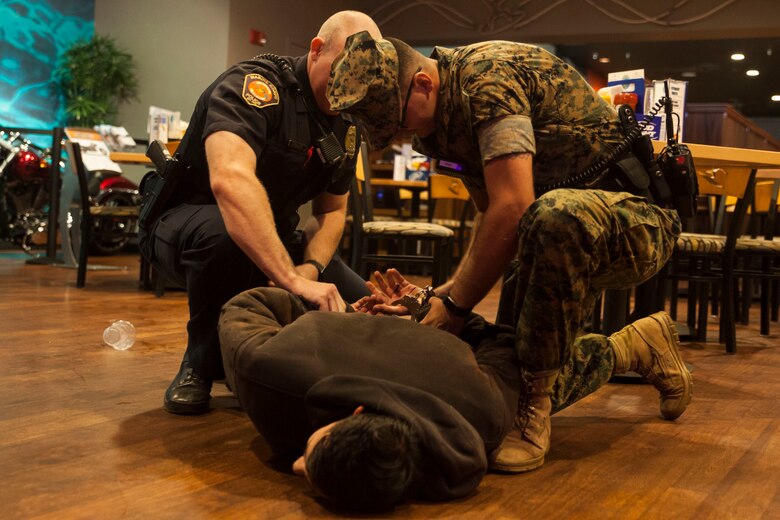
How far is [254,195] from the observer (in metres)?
1.73

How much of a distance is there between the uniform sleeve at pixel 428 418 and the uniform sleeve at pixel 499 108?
451 millimetres

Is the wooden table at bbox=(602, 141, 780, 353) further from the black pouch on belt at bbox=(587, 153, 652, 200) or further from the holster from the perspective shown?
the holster

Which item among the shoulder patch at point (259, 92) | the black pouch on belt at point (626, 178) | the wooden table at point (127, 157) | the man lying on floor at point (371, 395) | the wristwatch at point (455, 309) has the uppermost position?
the wooden table at point (127, 157)

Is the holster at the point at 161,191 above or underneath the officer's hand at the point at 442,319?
above

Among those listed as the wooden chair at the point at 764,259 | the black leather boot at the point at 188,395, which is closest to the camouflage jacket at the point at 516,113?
the black leather boot at the point at 188,395

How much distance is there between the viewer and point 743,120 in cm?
757

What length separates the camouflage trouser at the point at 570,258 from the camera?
4.79 feet

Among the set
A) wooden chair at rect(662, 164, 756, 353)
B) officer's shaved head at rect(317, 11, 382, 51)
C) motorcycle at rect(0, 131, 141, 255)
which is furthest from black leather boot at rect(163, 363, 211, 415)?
motorcycle at rect(0, 131, 141, 255)

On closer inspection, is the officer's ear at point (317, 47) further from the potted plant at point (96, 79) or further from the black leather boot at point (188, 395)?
the potted plant at point (96, 79)

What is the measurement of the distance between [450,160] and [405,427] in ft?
2.20

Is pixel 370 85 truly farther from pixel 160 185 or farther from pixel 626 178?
pixel 160 185

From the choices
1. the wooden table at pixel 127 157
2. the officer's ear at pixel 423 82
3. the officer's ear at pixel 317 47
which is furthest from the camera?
the wooden table at pixel 127 157

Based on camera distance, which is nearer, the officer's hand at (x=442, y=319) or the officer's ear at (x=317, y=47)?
the officer's hand at (x=442, y=319)

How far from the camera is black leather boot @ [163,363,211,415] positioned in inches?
71.0
